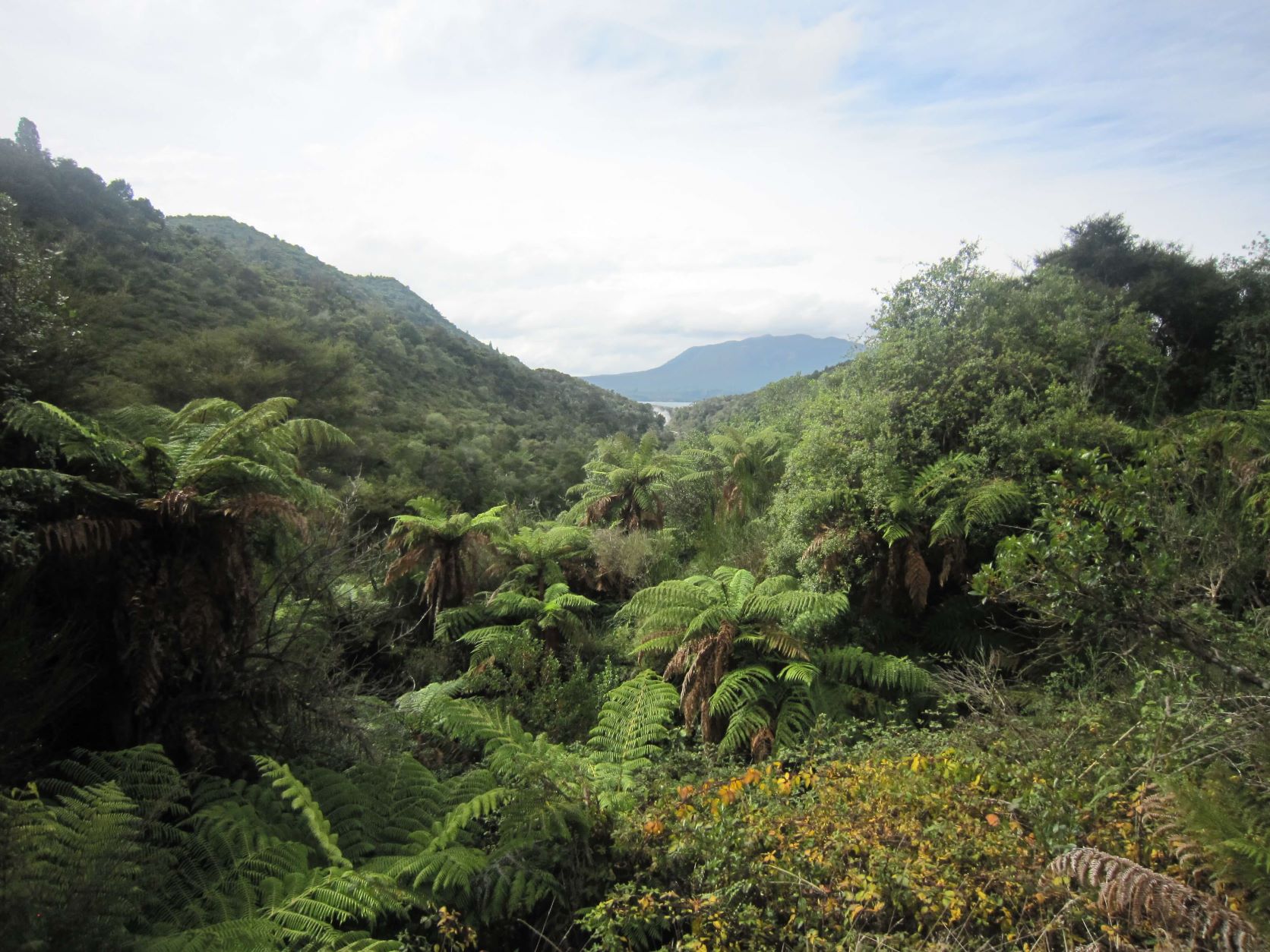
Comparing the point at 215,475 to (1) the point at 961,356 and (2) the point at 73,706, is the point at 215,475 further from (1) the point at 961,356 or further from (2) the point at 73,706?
(1) the point at 961,356

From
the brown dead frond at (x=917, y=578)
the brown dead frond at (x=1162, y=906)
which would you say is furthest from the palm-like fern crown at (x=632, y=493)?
the brown dead frond at (x=1162, y=906)

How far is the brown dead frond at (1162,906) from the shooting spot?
2.12 meters

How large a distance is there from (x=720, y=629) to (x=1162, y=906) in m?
3.51

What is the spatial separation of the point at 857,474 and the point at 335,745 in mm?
5143

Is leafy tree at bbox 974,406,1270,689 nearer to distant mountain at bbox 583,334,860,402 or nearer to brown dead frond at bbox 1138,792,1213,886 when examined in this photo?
brown dead frond at bbox 1138,792,1213,886

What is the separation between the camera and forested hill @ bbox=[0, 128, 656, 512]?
423 inches

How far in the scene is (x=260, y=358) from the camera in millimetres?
18094

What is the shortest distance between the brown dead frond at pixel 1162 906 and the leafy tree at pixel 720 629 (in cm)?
264

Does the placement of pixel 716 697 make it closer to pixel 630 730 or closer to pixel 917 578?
pixel 630 730

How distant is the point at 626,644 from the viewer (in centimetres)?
771

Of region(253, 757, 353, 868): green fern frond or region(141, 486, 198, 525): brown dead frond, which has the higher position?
region(141, 486, 198, 525): brown dead frond

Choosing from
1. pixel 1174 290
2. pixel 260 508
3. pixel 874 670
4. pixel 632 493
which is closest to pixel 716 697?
pixel 874 670

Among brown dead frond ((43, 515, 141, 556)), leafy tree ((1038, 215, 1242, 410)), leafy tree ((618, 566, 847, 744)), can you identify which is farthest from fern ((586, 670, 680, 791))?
leafy tree ((1038, 215, 1242, 410))

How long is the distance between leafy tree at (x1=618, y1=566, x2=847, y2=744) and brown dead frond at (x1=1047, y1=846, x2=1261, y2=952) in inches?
104
